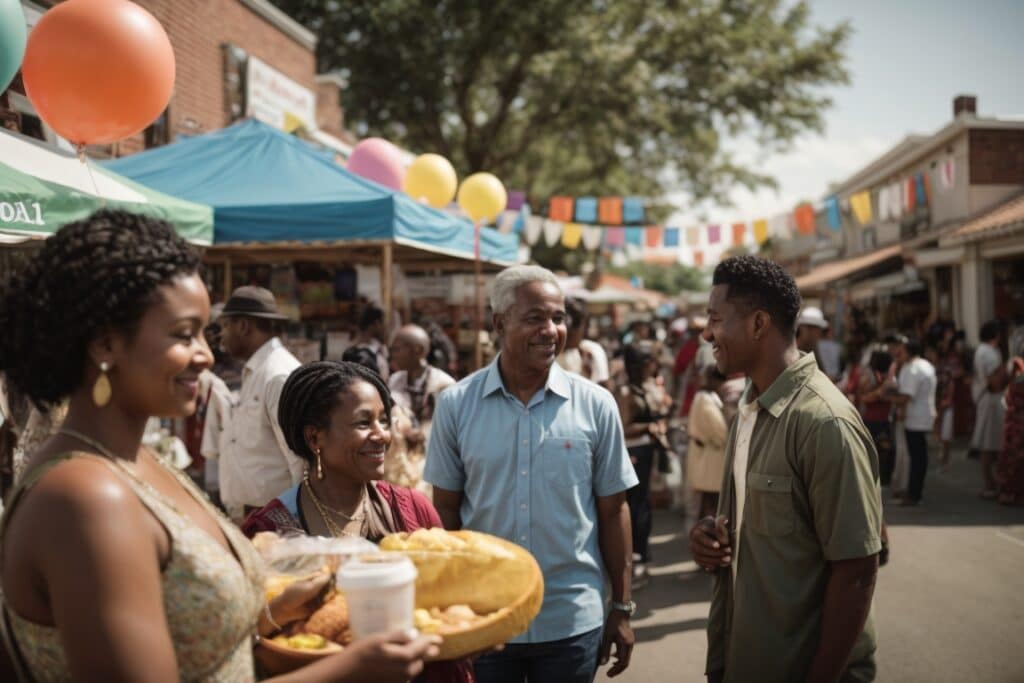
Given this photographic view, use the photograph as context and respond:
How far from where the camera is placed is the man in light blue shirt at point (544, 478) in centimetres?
274

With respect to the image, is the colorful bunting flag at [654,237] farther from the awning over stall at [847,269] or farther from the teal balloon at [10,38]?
the teal balloon at [10,38]

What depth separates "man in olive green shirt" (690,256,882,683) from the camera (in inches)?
86.5

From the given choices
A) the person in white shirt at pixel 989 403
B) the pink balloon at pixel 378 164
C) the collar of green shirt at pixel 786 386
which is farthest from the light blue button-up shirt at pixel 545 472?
the person in white shirt at pixel 989 403

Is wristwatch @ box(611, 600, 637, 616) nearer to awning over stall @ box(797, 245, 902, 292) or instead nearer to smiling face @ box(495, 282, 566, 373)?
smiling face @ box(495, 282, 566, 373)

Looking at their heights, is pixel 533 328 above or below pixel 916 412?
above

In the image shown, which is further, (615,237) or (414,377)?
(615,237)

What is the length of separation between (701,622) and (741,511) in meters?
3.53

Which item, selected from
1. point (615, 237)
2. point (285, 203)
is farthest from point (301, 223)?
point (615, 237)

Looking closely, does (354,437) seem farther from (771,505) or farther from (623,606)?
(771,505)

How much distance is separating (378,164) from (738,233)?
351 inches

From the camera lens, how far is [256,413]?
175 inches

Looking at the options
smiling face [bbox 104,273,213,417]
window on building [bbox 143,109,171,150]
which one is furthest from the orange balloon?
window on building [bbox 143,109,171,150]

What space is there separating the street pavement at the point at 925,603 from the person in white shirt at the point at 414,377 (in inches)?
86.9

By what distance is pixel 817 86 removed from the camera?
65.7 feet
